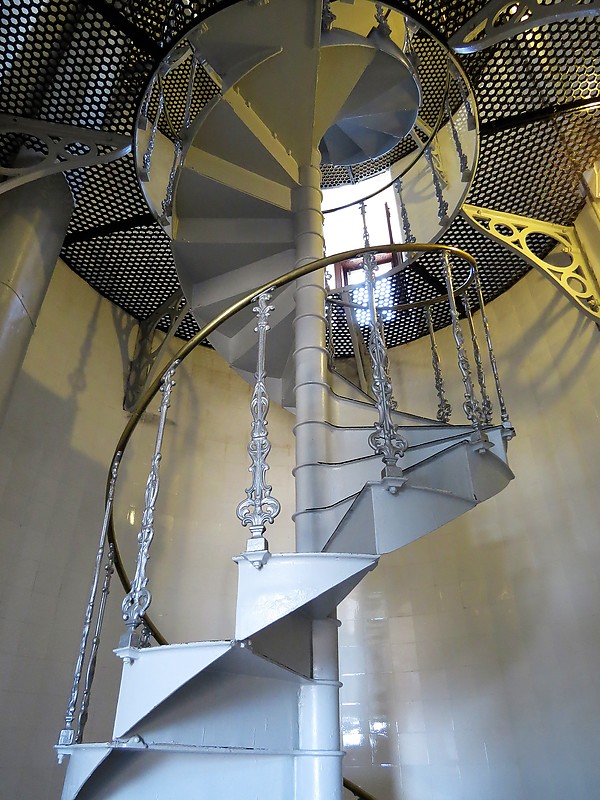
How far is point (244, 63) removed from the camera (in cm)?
303

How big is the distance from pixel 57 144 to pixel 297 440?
2374mm

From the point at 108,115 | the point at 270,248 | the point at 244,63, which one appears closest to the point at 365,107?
the point at 244,63

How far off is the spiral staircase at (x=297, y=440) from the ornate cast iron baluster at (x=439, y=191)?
14cm

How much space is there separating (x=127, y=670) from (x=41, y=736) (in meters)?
1.88

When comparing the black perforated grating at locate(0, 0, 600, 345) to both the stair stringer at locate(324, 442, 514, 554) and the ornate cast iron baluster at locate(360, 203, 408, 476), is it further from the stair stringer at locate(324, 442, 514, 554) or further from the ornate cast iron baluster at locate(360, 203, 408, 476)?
the stair stringer at locate(324, 442, 514, 554)

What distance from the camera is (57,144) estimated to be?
3.32 meters

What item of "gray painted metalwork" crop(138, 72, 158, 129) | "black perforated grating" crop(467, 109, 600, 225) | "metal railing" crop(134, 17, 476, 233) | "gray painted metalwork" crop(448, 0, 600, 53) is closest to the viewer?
"gray painted metalwork" crop(448, 0, 600, 53)

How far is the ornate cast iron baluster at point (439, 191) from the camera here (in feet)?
11.7

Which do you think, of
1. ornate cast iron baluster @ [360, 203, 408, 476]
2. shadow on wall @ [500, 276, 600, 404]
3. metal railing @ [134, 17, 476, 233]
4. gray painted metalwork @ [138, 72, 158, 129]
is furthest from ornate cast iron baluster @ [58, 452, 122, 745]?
shadow on wall @ [500, 276, 600, 404]

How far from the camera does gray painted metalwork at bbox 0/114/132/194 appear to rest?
3238 mm

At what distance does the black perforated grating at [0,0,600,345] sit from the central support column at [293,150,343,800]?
108 cm

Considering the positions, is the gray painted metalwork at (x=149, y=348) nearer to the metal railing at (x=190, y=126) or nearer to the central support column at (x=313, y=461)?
the metal railing at (x=190, y=126)

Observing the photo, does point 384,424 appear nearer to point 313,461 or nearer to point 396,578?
point 313,461

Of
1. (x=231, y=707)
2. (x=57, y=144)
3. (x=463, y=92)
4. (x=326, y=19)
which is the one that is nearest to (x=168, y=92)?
(x=57, y=144)
